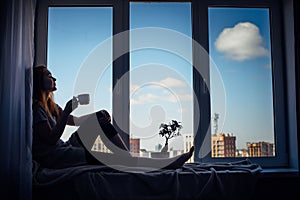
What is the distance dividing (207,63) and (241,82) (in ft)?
0.88

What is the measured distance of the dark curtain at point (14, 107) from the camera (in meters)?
1.72

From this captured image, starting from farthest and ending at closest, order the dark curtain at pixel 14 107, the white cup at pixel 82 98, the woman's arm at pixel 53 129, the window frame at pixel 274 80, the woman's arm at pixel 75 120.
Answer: the window frame at pixel 274 80, the woman's arm at pixel 75 120, the white cup at pixel 82 98, the woman's arm at pixel 53 129, the dark curtain at pixel 14 107

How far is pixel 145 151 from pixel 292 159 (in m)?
0.96

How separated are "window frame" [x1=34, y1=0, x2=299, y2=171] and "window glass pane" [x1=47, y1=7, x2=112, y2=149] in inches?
1.7

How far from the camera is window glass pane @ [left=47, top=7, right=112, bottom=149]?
2.60m

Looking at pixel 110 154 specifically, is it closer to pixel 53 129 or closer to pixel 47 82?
pixel 53 129

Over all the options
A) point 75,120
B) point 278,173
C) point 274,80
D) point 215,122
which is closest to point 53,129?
point 75,120

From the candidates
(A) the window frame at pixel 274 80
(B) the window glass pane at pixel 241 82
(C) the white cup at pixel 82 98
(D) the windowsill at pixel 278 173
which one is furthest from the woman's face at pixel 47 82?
(D) the windowsill at pixel 278 173

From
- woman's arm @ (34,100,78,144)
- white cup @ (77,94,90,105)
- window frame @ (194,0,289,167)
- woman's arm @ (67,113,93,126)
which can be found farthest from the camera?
window frame @ (194,0,289,167)

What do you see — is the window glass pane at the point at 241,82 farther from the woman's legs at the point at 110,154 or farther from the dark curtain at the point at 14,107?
the dark curtain at the point at 14,107

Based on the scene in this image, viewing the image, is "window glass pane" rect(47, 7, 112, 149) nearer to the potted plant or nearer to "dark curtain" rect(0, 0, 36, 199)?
the potted plant

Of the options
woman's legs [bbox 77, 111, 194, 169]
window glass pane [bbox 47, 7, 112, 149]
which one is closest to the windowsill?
woman's legs [bbox 77, 111, 194, 169]

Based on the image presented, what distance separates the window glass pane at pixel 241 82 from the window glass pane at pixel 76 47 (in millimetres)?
730

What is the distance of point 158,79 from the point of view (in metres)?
2.63
